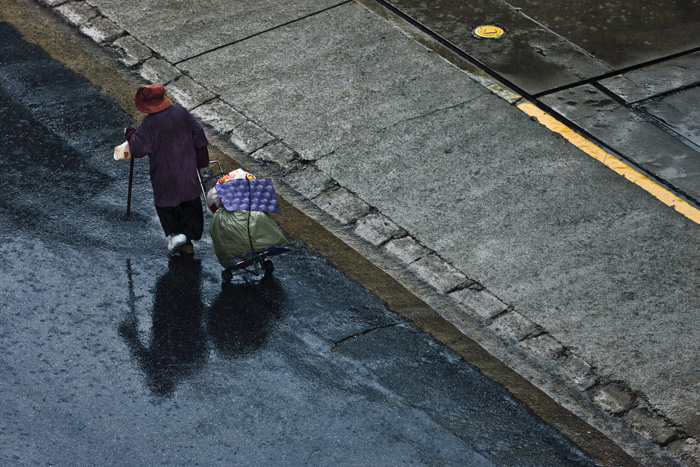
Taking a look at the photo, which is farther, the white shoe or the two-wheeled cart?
the white shoe

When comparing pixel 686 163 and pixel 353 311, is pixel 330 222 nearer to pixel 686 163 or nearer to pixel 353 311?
pixel 353 311

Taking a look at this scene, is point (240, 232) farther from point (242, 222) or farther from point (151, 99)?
point (151, 99)

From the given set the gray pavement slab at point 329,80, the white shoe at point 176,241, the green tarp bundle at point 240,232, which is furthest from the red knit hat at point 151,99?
the gray pavement slab at point 329,80

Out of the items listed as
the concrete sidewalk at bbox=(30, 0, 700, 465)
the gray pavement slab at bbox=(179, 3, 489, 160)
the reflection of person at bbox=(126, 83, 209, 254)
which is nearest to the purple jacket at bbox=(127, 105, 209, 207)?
the reflection of person at bbox=(126, 83, 209, 254)

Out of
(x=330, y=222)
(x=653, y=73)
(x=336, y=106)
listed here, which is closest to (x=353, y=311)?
(x=330, y=222)

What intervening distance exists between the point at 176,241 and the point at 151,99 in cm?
111

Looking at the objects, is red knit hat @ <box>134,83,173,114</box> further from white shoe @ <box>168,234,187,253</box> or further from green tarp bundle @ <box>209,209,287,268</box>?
white shoe @ <box>168,234,187,253</box>

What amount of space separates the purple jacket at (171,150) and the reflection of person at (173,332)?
58cm

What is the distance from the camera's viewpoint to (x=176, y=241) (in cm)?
618

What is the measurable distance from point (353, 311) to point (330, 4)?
4.79m

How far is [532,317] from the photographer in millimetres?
5930

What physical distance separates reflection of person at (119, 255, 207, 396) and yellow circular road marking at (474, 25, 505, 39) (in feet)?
14.7

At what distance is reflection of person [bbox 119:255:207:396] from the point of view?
5.45m

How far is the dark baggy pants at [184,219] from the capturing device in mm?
6137
